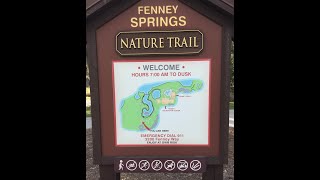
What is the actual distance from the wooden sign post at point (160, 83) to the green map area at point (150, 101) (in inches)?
0.5

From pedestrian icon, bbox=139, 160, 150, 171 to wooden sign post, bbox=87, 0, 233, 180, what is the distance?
0.04 feet

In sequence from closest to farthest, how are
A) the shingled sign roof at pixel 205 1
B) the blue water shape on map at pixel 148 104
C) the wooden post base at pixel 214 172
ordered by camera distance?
the shingled sign roof at pixel 205 1 → the blue water shape on map at pixel 148 104 → the wooden post base at pixel 214 172

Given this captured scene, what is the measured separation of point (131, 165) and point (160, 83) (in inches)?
44.4

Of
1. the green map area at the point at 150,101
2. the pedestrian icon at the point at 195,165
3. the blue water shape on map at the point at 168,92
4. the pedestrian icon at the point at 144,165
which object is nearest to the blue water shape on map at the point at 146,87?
the green map area at the point at 150,101

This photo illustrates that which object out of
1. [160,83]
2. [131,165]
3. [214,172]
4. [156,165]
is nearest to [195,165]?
[214,172]

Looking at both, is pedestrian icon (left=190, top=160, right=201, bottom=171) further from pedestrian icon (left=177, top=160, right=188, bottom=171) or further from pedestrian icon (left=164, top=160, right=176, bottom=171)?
pedestrian icon (left=164, top=160, right=176, bottom=171)

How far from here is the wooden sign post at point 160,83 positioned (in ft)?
11.1

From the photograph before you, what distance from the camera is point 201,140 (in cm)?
355

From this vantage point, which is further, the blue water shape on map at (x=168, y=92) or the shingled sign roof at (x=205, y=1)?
the blue water shape on map at (x=168, y=92)

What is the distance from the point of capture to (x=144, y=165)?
3578 millimetres

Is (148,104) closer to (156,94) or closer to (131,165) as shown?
(156,94)

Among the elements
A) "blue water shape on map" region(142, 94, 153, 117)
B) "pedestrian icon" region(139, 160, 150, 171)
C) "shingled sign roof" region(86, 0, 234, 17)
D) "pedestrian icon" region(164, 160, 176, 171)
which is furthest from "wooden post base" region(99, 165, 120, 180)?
"shingled sign roof" region(86, 0, 234, 17)

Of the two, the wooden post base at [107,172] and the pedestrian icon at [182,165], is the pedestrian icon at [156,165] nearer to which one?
the pedestrian icon at [182,165]

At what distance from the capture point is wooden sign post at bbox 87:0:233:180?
339 centimetres
